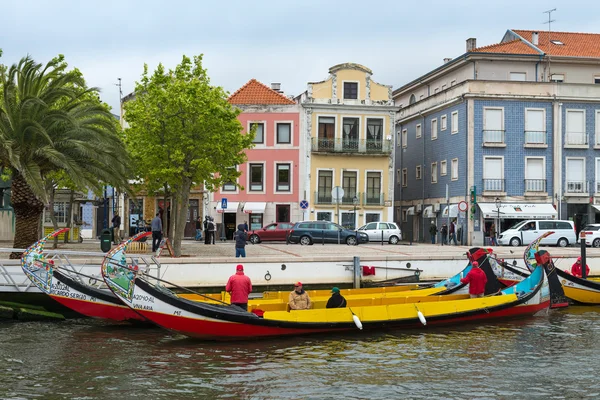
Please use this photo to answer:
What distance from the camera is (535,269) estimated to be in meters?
24.3

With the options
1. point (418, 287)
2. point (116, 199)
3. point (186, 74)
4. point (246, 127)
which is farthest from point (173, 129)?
point (116, 199)

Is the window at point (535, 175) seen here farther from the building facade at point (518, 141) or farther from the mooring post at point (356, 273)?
the mooring post at point (356, 273)

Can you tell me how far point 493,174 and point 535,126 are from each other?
4.49 meters

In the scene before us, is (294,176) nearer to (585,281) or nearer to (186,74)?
(186,74)

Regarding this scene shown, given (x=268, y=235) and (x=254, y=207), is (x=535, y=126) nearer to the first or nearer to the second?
(x=268, y=235)

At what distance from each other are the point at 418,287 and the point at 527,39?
131 feet

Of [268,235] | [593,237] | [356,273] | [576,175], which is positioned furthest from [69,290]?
[576,175]

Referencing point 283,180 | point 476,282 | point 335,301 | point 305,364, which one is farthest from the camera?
point 283,180

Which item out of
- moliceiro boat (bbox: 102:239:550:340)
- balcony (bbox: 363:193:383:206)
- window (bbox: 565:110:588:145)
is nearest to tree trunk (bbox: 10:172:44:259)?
moliceiro boat (bbox: 102:239:550:340)

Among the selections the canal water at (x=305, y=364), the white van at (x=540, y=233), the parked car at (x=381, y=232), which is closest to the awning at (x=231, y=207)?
the parked car at (x=381, y=232)

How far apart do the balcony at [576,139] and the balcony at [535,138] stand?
1.54 meters

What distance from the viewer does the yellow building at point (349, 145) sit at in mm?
56594

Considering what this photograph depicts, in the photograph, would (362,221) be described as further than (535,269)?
Yes

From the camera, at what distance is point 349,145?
5694 centimetres
